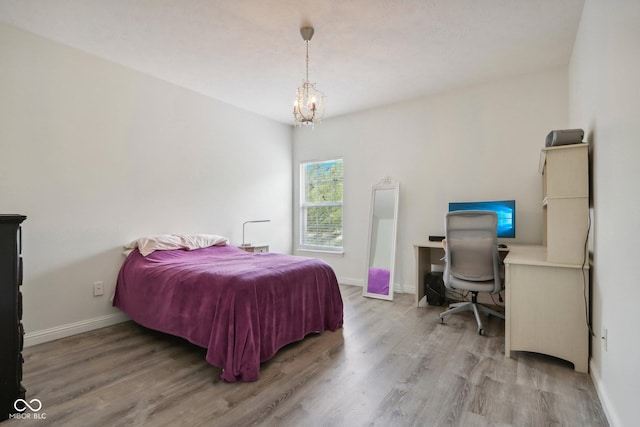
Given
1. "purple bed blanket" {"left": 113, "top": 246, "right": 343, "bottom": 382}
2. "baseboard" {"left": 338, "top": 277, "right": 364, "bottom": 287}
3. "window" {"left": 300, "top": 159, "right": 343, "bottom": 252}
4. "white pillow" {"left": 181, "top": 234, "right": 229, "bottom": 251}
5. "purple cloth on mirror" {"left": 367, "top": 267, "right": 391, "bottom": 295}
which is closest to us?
"purple bed blanket" {"left": 113, "top": 246, "right": 343, "bottom": 382}

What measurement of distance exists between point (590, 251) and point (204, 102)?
408 cm

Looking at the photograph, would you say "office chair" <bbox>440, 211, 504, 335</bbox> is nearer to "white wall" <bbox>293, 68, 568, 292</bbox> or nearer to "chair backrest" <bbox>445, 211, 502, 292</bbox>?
"chair backrest" <bbox>445, 211, 502, 292</bbox>

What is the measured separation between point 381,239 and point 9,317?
3.67 m

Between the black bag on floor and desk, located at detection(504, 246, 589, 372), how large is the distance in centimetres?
127

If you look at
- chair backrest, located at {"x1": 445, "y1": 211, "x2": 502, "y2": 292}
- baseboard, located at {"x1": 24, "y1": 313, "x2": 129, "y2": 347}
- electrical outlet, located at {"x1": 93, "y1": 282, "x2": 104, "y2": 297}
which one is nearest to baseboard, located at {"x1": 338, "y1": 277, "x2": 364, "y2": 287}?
chair backrest, located at {"x1": 445, "y1": 211, "x2": 502, "y2": 292}

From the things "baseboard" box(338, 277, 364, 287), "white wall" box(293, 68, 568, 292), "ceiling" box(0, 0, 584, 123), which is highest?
"ceiling" box(0, 0, 584, 123)

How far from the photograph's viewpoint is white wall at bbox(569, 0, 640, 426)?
1.35 m

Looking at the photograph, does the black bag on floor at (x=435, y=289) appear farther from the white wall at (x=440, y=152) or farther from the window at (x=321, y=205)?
the window at (x=321, y=205)

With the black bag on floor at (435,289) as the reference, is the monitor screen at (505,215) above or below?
above

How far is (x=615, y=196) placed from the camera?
1614 mm

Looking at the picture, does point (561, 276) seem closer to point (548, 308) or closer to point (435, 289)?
point (548, 308)

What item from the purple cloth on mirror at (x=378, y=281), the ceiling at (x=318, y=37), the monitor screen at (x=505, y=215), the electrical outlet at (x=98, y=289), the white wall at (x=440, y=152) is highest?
the ceiling at (x=318, y=37)

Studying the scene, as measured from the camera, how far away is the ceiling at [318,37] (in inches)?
90.7

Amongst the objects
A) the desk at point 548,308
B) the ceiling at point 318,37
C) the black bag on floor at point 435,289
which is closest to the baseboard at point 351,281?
the black bag on floor at point 435,289
